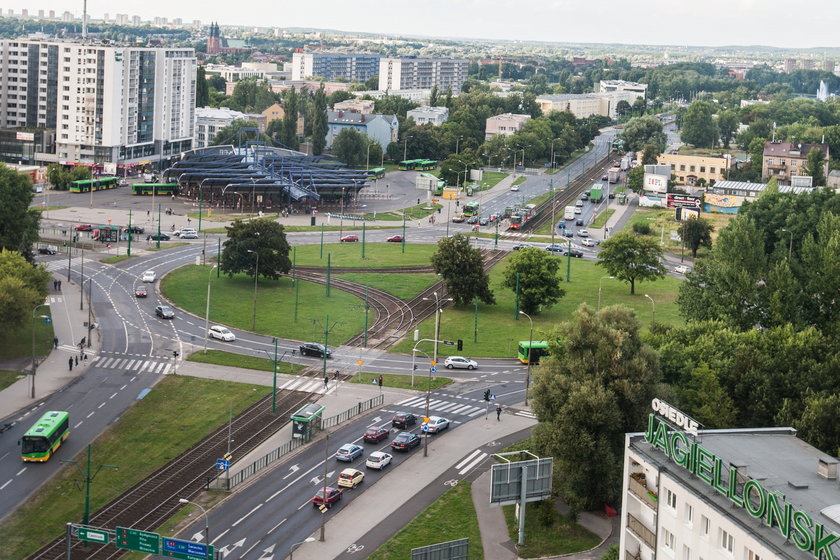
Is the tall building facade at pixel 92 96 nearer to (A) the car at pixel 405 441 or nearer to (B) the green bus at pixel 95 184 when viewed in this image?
(B) the green bus at pixel 95 184

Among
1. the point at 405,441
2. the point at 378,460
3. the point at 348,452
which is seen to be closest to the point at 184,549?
the point at 378,460

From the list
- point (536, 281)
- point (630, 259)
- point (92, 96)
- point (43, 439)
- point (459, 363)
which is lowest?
point (43, 439)

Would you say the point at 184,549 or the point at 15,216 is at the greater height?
the point at 15,216

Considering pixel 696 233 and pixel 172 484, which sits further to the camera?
pixel 696 233

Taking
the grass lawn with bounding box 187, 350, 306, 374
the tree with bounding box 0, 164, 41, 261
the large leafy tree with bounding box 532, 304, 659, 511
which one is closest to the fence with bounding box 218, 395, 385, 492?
the grass lawn with bounding box 187, 350, 306, 374

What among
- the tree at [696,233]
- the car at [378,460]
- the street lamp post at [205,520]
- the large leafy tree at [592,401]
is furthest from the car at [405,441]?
the tree at [696,233]

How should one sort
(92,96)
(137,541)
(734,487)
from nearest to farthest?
(734,487) < (137,541) < (92,96)

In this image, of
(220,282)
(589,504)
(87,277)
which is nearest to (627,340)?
(589,504)

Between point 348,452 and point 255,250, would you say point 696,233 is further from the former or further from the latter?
point 348,452
